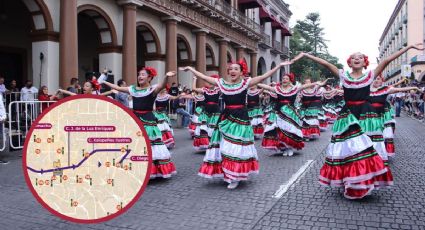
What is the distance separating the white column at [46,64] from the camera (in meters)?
13.9

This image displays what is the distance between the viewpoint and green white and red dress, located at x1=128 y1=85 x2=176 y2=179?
6.68 meters

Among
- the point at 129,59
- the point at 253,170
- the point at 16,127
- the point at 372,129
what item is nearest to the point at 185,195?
the point at 253,170

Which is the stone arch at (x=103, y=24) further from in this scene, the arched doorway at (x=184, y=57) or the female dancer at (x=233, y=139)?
the female dancer at (x=233, y=139)

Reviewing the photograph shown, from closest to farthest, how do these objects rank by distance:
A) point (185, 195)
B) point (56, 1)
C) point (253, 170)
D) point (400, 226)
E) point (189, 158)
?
point (400, 226)
point (185, 195)
point (253, 170)
point (189, 158)
point (56, 1)

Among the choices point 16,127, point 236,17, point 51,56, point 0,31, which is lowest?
point 16,127

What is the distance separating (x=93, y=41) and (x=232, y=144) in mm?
17219

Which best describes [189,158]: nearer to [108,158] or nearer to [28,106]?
[28,106]

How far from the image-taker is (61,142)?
2639mm

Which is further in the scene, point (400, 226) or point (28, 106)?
point (28, 106)

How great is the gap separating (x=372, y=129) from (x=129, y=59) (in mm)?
12226

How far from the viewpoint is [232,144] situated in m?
6.33

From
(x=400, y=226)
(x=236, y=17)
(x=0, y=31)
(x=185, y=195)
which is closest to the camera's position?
(x=400, y=226)

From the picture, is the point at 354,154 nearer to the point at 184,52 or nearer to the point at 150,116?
the point at 150,116

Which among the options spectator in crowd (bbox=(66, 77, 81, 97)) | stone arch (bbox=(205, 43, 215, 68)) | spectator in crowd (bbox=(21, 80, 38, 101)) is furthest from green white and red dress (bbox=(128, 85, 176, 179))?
stone arch (bbox=(205, 43, 215, 68))
